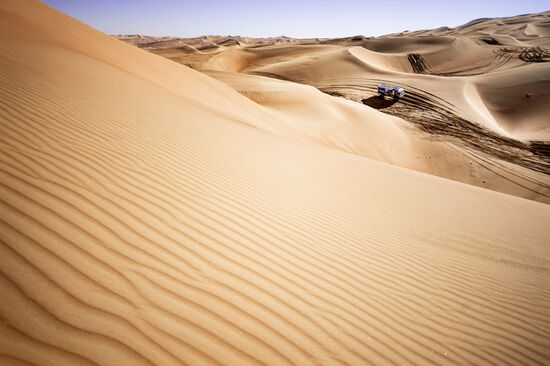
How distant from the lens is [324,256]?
2.57 m

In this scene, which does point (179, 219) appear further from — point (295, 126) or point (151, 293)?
point (295, 126)

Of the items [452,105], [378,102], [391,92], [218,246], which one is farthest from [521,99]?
[218,246]

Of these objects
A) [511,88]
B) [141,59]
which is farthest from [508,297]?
[511,88]

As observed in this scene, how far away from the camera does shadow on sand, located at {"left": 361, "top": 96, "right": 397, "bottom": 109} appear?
54.1ft

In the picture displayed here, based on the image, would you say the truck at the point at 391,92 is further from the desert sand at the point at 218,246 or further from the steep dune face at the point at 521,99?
the desert sand at the point at 218,246

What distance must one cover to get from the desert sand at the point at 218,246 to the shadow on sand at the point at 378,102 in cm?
1126

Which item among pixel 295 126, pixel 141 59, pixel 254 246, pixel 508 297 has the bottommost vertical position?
pixel 508 297

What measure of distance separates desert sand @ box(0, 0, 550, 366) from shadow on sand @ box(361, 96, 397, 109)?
11256mm

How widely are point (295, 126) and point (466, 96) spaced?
13.7m

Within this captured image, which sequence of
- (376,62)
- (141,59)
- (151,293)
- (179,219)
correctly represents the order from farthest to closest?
(376,62), (141,59), (179,219), (151,293)

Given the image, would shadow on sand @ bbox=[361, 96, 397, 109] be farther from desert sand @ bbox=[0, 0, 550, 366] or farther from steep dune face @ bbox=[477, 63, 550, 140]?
desert sand @ bbox=[0, 0, 550, 366]

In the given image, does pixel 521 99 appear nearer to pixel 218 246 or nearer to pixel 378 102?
pixel 378 102

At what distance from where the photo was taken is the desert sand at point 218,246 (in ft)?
4.86

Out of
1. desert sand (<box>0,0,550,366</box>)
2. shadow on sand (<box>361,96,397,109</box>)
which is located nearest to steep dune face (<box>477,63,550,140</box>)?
shadow on sand (<box>361,96,397,109</box>)
